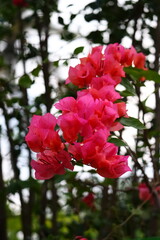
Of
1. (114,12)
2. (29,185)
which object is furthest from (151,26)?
(29,185)

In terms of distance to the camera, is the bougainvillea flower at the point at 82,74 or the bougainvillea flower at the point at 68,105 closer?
the bougainvillea flower at the point at 68,105

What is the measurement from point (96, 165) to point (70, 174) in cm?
36

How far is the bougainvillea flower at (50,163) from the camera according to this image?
785 millimetres

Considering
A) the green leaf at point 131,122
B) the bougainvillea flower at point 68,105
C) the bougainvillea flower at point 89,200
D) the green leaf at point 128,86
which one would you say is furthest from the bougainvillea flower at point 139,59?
the bougainvillea flower at point 89,200

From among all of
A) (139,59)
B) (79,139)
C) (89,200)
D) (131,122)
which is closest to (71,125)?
(79,139)

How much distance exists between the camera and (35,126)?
0.79m

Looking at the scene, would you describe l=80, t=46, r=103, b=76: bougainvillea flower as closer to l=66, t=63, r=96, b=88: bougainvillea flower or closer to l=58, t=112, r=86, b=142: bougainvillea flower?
l=66, t=63, r=96, b=88: bougainvillea flower

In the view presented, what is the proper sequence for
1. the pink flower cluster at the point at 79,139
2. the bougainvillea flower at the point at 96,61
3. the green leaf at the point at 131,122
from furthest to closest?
the bougainvillea flower at the point at 96,61
the green leaf at the point at 131,122
the pink flower cluster at the point at 79,139

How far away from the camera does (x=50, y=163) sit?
79cm

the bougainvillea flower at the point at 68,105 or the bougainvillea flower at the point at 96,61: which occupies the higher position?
the bougainvillea flower at the point at 96,61

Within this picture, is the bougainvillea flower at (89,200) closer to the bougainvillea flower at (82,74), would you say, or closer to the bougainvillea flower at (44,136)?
the bougainvillea flower at (82,74)

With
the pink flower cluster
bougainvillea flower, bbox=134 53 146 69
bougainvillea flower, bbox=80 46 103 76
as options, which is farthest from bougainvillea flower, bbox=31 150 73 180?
bougainvillea flower, bbox=134 53 146 69

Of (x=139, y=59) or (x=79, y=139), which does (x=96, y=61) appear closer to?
(x=139, y=59)

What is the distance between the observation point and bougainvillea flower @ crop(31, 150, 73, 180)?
785 mm
